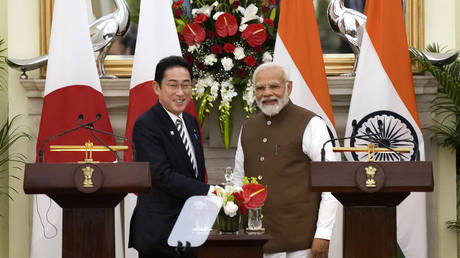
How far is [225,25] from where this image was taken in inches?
199

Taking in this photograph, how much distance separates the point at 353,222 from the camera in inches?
132

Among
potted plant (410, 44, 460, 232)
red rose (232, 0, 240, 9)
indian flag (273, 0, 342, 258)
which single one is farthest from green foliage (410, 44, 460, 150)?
red rose (232, 0, 240, 9)

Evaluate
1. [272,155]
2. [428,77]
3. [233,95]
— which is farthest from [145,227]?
[428,77]

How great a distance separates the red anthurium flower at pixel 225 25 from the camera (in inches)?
199

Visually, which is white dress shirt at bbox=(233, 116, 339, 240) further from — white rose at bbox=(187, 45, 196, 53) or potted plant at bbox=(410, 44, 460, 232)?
potted plant at bbox=(410, 44, 460, 232)

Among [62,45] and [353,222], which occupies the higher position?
[62,45]

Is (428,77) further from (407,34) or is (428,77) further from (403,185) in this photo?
(403,185)

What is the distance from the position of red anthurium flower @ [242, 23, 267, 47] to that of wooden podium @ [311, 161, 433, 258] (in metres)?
1.88

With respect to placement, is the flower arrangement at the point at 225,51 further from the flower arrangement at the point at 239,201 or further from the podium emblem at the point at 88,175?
the podium emblem at the point at 88,175

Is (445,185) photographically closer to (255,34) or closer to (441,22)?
(441,22)

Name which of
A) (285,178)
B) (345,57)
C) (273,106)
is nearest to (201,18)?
(345,57)

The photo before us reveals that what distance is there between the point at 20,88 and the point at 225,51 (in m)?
1.41

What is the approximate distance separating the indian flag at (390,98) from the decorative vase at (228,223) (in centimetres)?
186

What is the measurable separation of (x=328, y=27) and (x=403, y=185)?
2546mm
